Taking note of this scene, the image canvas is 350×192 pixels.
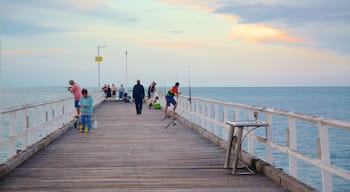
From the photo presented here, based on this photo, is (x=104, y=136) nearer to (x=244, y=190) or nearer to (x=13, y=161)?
(x=13, y=161)

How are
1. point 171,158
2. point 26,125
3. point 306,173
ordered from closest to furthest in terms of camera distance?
1. point 171,158
2. point 26,125
3. point 306,173

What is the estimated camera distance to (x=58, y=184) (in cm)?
881

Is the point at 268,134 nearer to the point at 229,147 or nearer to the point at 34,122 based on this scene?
the point at 229,147

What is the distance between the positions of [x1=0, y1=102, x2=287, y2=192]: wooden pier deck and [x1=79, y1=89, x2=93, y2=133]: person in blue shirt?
7.27 ft

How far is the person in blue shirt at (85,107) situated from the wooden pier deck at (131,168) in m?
2.22

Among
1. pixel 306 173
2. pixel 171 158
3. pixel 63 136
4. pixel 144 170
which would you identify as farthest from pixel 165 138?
pixel 306 173

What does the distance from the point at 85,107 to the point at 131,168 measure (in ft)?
28.3

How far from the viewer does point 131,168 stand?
10.5 metres

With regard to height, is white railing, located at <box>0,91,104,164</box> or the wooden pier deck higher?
white railing, located at <box>0,91,104,164</box>

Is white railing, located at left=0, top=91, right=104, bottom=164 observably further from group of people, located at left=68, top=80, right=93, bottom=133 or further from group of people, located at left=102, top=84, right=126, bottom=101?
group of people, located at left=102, top=84, right=126, bottom=101

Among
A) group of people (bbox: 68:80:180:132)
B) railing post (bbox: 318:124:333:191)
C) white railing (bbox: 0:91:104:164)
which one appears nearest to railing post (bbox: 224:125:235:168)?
→ railing post (bbox: 318:124:333:191)

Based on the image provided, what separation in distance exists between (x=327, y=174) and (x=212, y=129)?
449 inches

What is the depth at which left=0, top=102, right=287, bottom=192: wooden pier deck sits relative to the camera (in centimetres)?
859

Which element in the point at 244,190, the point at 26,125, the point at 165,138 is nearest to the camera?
the point at 244,190
